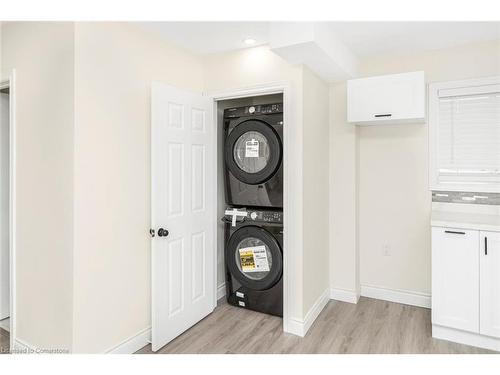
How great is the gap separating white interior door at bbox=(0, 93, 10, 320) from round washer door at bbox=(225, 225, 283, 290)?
75.1 inches

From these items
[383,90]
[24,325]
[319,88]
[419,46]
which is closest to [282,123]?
[319,88]

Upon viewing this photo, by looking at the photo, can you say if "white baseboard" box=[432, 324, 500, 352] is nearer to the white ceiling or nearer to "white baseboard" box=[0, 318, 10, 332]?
the white ceiling

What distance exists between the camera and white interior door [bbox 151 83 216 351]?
2.48m

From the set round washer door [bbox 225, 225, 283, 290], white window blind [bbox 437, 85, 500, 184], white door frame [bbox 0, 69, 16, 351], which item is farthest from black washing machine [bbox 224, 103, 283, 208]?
white door frame [bbox 0, 69, 16, 351]

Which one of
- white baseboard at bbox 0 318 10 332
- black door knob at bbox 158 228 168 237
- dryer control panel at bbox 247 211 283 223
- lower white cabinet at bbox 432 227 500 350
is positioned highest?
dryer control panel at bbox 247 211 283 223

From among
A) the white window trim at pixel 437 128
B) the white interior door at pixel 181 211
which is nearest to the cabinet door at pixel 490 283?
the white window trim at pixel 437 128

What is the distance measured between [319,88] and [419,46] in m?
0.91

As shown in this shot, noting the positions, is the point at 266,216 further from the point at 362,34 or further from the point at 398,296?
the point at 362,34

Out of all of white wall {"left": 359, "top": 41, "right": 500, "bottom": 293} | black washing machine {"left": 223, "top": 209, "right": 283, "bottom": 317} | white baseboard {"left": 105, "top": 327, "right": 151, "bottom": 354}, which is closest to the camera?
white baseboard {"left": 105, "top": 327, "right": 151, "bottom": 354}

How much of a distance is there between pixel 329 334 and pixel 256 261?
855 millimetres

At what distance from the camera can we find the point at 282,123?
9.55ft

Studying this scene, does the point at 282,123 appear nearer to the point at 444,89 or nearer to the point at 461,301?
the point at 444,89

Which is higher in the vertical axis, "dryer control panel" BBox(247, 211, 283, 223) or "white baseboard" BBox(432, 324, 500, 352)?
"dryer control panel" BBox(247, 211, 283, 223)

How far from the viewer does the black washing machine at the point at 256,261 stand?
3.01 m
